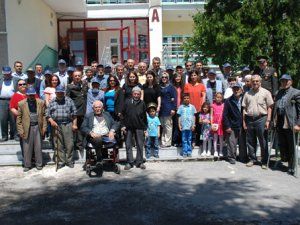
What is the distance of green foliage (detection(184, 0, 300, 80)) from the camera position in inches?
486

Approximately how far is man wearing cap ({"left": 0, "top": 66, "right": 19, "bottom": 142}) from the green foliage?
5754mm

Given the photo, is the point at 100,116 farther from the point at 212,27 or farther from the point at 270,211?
the point at 212,27

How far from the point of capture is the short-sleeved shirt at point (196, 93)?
10.3 m

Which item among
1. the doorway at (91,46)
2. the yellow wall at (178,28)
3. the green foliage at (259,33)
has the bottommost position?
the green foliage at (259,33)

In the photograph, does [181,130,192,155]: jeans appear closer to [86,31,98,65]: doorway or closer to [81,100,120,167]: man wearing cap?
[81,100,120,167]: man wearing cap

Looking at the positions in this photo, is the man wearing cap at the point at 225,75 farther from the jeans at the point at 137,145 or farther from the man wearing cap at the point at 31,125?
the man wearing cap at the point at 31,125

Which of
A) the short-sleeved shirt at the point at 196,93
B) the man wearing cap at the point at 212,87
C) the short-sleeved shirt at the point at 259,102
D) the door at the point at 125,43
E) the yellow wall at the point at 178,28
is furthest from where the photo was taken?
the yellow wall at the point at 178,28

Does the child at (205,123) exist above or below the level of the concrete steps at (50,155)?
above

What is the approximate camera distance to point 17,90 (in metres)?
10.4

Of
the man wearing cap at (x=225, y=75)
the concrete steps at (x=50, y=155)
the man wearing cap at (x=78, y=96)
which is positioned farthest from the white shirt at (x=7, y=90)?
the man wearing cap at (x=225, y=75)

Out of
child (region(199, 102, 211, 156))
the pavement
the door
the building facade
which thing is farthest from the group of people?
the door

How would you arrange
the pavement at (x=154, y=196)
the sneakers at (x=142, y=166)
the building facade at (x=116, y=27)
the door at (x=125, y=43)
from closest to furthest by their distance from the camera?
the pavement at (x=154, y=196), the sneakers at (x=142, y=166), the building facade at (x=116, y=27), the door at (x=125, y=43)

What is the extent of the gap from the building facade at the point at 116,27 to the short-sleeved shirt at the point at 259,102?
13.6 metres

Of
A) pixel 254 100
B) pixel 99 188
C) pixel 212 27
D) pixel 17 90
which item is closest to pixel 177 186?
pixel 99 188
